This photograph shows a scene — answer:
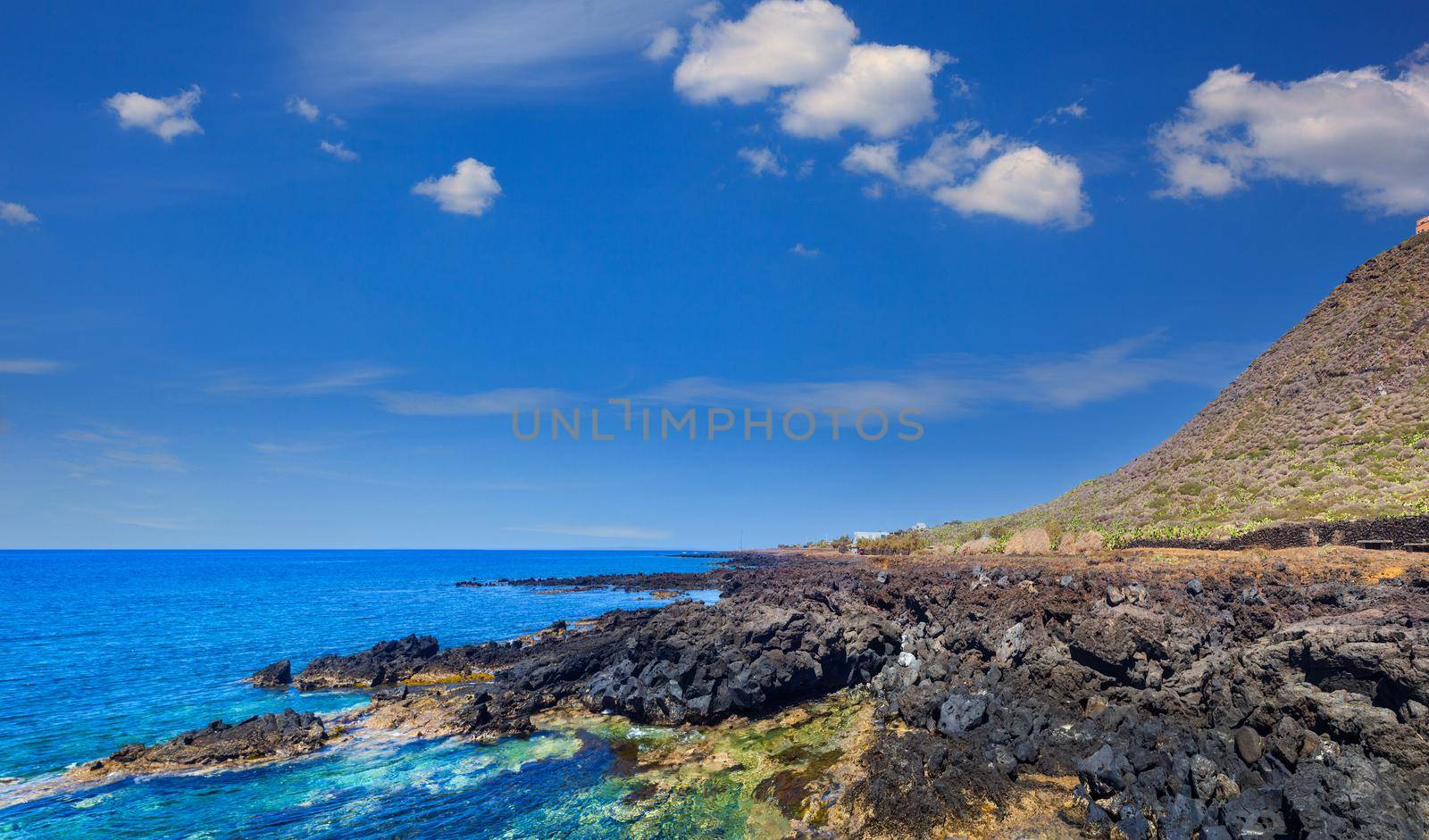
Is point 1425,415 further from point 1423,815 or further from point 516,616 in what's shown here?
point 516,616

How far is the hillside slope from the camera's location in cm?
4153

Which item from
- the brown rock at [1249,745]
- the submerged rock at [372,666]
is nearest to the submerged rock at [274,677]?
the submerged rock at [372,666]

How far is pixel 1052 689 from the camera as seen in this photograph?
18.9 meters

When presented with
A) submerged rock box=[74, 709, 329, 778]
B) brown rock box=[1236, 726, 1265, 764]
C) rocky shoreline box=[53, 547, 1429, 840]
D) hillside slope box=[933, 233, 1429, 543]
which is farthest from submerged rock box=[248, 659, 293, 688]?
hillside slope box=[933, 233, 1429, 543]

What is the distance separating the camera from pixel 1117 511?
60.5m

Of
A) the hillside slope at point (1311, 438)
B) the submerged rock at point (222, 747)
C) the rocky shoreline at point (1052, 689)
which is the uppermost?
the hillside slope at point (1311, 438)

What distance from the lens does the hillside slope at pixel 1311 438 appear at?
41.5 metres

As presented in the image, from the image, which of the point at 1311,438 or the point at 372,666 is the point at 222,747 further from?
the point at 1311,438

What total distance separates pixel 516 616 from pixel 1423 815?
57.4 meters

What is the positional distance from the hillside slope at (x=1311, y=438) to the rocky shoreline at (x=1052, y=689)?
49.0ft

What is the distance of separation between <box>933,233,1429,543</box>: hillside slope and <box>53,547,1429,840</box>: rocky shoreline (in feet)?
49.0

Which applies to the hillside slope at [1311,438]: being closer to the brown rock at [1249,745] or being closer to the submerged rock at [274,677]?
the brown rock at [1249,745]

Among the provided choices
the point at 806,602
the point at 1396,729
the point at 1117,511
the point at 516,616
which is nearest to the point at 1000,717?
the point at 1396,729

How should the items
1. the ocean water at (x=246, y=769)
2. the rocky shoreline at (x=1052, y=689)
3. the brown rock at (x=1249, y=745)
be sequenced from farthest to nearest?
the ocean water at (x=246, y=769) < the brown rock at (x=1249, y=745) < the rocky shoreline at (x=1052, y=689)
